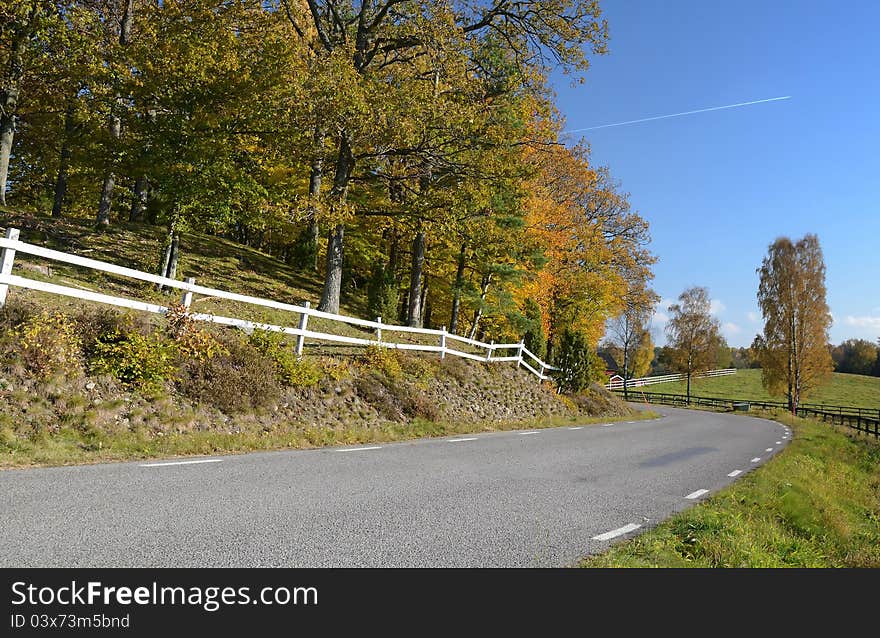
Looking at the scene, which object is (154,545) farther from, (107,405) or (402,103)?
(402,103)

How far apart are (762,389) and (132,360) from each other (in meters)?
74.2

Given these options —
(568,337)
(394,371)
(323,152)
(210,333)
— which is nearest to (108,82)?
(323,152)

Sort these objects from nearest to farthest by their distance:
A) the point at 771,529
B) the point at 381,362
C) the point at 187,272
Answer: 1. the point at 771,529
2. the point at 381,362
3. the point at 187,272

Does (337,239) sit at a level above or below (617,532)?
above

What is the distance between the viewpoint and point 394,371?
15.1m

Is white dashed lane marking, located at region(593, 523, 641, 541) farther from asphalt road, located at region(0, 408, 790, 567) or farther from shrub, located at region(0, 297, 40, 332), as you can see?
shrub, located at region(0, 297, 40, 332)

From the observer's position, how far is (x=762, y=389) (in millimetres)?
69750

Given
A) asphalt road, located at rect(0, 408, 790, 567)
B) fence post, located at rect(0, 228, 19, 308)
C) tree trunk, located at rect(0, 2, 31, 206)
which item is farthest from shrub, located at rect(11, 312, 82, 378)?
tree trunk, located at rect(0, 2, 31, 206)

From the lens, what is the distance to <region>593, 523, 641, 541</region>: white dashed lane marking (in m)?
5.24

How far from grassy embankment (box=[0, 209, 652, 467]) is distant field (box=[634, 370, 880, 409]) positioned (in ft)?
171

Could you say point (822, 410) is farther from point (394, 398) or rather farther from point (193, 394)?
point (193, 394)

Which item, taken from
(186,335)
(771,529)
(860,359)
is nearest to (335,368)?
(186,335)

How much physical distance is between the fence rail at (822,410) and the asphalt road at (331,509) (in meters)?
30.5

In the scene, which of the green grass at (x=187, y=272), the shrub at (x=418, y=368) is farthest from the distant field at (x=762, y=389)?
the shrub at (x=418, y=368)
